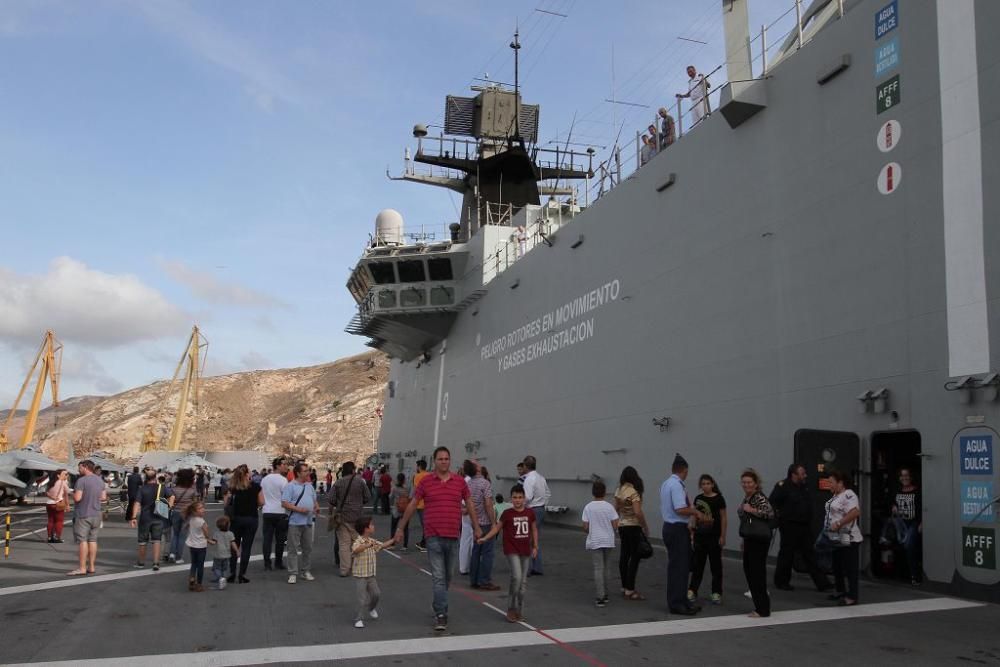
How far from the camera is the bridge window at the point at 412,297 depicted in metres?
28.4

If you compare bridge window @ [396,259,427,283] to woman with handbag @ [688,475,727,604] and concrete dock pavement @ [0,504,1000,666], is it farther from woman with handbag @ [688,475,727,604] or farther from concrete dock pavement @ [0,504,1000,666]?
woman with handbag @ [688,475,727,604]

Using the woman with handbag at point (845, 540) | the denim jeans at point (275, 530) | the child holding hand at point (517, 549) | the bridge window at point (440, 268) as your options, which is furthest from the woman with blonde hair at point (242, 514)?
the bridge window at point (440, 268)

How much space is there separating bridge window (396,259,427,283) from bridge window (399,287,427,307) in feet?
1.46

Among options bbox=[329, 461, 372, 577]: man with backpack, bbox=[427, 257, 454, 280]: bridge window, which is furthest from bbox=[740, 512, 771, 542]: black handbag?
bbox=[427, 257, 454, 280]: bridge window

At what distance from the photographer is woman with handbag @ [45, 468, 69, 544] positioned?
16.5 meters

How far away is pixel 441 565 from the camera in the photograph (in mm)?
7668

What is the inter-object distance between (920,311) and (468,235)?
22985mm

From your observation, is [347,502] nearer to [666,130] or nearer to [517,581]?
[517,581]

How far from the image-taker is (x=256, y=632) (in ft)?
24.7

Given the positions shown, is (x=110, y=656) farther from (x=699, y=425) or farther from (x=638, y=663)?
(x=699, y=425)

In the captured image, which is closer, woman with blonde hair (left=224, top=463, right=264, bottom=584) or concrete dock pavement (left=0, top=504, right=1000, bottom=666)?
concrete dock pavement (left=0, top=504, right=1000, bottom=666)

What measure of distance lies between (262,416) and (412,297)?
88896mm

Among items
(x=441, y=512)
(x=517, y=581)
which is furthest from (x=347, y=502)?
(x=517, y=581)

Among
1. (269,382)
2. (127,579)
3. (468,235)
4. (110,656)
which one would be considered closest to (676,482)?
(110,656)
